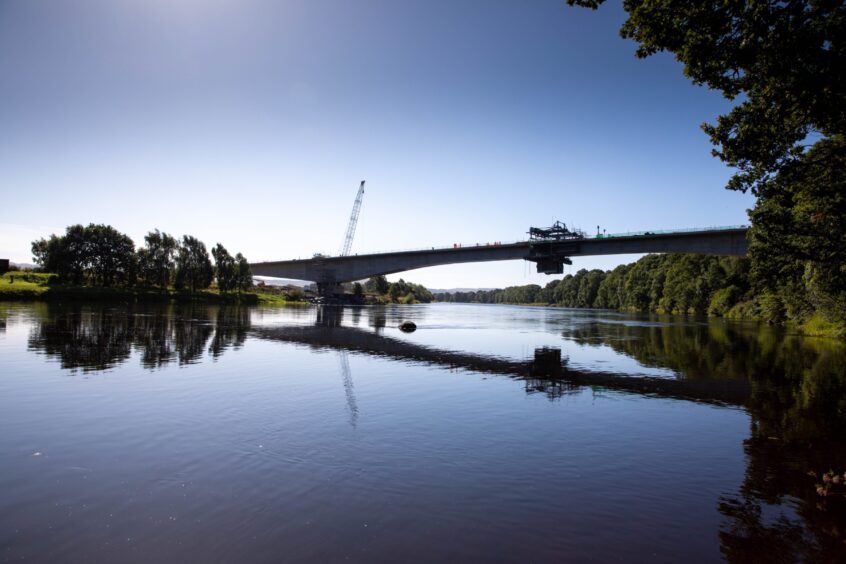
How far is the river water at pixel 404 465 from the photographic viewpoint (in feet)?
30.4

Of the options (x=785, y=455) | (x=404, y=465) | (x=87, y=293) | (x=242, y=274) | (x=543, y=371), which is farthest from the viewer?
(x=242, y=274)

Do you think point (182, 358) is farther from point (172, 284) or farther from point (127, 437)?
point (172, 284)

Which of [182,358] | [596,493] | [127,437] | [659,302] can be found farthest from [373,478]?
[659,302]

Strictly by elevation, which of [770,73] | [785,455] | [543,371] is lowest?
[543,371]

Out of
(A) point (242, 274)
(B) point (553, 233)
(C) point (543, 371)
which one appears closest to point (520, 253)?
(B) point (553, 233)

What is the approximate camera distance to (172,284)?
138 meters

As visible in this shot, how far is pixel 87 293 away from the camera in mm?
105062

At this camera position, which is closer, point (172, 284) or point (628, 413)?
point (628, 413)

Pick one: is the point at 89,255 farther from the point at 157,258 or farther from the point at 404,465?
the point at 404,465

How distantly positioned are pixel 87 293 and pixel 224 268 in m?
47.6

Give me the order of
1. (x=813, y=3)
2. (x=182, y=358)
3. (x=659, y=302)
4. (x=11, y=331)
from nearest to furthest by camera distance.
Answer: (x=813, y=3), (x=182, y=358), (x=11, y=331), (x=659, y=302)

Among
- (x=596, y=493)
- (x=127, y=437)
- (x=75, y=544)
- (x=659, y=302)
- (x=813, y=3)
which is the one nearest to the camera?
(x=75, y=544)

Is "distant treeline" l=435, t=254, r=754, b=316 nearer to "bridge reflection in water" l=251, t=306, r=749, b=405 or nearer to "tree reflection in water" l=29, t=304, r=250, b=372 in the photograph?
"bridge reflection in water" l=251, t=306, r=749, b=405

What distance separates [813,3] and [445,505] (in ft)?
70.7
